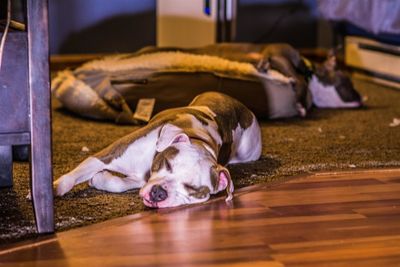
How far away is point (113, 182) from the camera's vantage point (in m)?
2.54

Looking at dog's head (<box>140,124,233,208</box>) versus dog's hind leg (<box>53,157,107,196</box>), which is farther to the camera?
dog's hind leg (<box>53,157,107,196</box>)

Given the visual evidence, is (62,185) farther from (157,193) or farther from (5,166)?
(157,193)

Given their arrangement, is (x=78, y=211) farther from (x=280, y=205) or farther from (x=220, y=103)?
(x=220, y=103)

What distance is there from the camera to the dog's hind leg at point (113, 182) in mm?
2539

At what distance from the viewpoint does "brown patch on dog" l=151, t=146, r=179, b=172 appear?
2346mm

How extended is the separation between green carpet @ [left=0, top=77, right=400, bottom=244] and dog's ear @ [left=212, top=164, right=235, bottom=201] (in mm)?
216

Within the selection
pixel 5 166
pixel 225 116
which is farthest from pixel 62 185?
pixel 225 116

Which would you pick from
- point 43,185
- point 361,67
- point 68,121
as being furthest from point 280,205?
point 361,67

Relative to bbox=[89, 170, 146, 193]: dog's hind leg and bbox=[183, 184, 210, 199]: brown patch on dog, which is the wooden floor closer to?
bbox=[183, 184, 210, 199]: brown patch on dog

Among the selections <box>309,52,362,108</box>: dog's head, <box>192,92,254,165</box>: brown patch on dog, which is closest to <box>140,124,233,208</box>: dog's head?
<box>192,92,254,165</box>: brown patch on dog

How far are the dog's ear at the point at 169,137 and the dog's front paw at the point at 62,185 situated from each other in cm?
28

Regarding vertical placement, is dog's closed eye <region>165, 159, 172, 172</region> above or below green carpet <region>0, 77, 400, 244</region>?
above

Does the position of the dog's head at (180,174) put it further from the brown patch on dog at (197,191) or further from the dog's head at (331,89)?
the dog's head at (331,89)

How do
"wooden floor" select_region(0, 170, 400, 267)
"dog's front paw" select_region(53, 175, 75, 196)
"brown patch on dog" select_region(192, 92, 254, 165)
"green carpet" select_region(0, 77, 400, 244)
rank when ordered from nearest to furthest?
"wooden floor" select_region(0, 170, 400, 267) → "green carpet" select_region(0, 77, 400, 244) → "dog's front paw" select_region(53, 175, 75, 196) → "brown patch on dog" select_region(192, 92, 254, 165)
